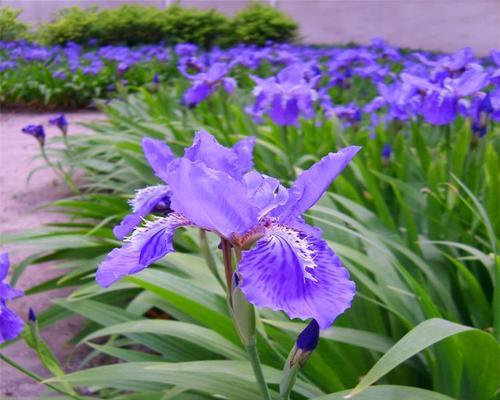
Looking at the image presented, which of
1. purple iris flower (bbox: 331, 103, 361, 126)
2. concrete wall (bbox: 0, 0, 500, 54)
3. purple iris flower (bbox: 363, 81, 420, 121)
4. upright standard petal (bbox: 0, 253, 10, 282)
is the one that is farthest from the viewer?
concrete wall (bbox: 0, 0, 500, 54)

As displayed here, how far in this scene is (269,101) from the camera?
7.78 ft

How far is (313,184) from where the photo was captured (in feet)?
2.50

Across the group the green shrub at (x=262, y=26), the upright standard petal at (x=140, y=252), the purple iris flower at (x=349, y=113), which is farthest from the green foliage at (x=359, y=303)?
the green shrub at (x=262, y=26)

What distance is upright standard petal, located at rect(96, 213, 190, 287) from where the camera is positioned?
0.75 metres

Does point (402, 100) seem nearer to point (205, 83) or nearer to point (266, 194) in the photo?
point (205, 83)

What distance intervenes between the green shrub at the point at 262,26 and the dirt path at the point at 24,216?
16.3 ft

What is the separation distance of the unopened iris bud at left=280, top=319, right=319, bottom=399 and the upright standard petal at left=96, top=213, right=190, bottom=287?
0.65 feet

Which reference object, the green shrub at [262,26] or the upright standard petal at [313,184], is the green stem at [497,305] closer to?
the upright standard petal at [313,184]

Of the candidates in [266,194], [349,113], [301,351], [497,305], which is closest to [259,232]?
[266,194]

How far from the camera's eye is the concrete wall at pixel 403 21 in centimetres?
1222

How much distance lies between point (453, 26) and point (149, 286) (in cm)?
1272

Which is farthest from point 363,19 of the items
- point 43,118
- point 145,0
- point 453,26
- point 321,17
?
point 43,118

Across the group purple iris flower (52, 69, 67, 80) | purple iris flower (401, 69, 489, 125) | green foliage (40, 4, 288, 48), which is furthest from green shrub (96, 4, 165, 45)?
purple iris flower (401, 69, 489, 125)

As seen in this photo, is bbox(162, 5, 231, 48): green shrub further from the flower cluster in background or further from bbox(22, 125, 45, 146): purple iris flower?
bbox(22, 125, 45, 146): purple iris flower
